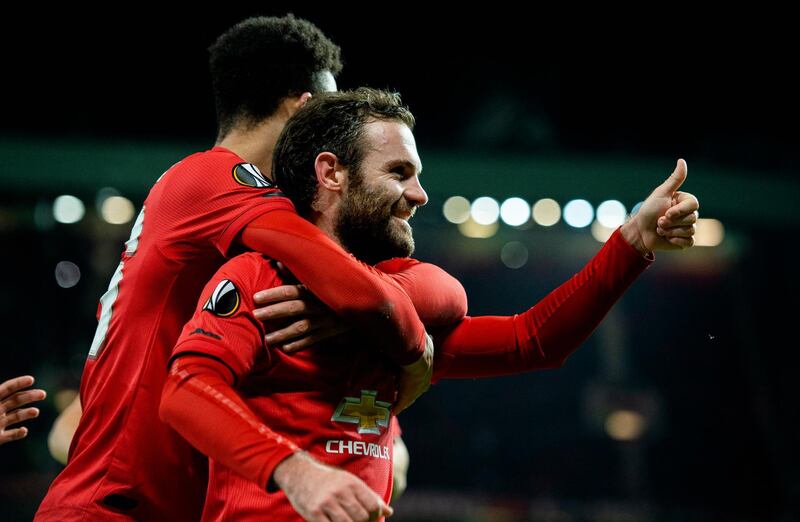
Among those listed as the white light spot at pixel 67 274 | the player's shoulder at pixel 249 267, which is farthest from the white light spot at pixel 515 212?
the player's shoulder at pixel 249 267

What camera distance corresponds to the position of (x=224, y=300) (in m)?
1.46

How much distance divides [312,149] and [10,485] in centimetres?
595

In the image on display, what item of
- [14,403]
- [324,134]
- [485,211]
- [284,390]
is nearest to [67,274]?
[485,211]

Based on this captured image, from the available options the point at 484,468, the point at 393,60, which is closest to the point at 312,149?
the point at 393,60

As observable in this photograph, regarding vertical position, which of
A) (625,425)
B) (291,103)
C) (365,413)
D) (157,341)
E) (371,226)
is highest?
(291,103)

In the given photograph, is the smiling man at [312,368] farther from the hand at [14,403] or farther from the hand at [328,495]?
the hand at [14,403]

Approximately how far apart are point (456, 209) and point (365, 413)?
275 inches

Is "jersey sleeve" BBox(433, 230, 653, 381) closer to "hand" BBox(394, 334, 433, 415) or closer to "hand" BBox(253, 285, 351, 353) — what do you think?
"hand" BBox(394, 334, 433, 415)

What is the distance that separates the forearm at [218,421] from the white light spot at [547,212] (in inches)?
277

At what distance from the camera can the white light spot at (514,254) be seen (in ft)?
33.6

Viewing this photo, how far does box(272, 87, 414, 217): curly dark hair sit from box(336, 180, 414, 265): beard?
0.23 feet

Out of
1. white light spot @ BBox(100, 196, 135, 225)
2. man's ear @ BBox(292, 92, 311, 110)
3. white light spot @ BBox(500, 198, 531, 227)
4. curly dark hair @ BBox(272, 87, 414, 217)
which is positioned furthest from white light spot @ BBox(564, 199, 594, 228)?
curly dark hair @ BBox(272, 87, 414, 217)

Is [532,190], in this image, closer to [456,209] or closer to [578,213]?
[578,213]

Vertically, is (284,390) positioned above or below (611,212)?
below
